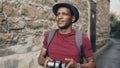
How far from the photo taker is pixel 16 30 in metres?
3.24

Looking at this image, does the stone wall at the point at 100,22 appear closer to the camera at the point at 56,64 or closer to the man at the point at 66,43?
the man at the point at 66,43

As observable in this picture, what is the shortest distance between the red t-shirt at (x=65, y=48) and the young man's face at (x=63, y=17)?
0.10 metres

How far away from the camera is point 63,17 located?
7.96 feet

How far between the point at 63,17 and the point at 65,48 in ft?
1.01

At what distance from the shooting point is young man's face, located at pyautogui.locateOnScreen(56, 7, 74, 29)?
7.97 feet

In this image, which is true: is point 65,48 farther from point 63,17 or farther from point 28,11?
point 28,11

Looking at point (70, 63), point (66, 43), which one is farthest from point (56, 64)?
point (66, 43)

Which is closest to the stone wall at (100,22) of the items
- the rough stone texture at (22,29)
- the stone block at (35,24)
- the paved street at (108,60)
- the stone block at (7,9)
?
the paved street at (108,60)

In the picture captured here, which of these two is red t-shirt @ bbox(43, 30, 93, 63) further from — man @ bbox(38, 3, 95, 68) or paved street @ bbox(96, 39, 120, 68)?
paved street @ bbox(96, 39, 120, 68)

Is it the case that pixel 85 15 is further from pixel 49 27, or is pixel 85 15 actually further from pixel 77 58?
pixel 77 58

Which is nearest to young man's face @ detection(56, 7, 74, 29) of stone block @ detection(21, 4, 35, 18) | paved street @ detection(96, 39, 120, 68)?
stone block @ detection(21, 4, 35, 18)

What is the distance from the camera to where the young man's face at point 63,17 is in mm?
2428

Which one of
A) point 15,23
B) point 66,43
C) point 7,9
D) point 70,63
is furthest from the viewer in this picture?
point 15,23

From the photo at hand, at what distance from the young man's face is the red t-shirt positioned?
100 millimetres
